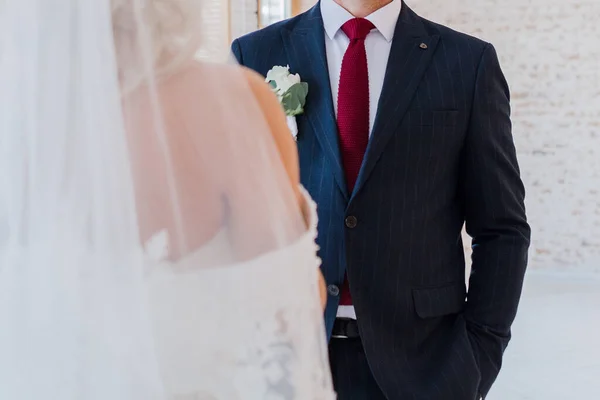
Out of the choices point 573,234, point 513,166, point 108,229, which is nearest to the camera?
point 108,229

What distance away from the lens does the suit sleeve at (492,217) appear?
5.53 feet


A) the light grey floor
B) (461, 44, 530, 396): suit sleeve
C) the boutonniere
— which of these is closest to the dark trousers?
(461, 44, 530, 396): suit sleeve

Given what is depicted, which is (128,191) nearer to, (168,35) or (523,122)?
(168,35)

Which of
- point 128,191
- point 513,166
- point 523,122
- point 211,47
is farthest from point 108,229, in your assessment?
point 523,122

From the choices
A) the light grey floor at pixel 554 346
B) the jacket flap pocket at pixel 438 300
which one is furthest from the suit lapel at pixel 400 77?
the light grey floor at pixel 554 346

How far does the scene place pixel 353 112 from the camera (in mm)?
1688

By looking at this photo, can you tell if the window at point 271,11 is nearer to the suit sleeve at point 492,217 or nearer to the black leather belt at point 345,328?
the suit sleeve at point 492,217

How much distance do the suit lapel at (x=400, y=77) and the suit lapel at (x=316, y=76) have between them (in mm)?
81

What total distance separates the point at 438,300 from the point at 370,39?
0.63m

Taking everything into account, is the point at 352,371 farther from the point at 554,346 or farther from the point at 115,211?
the point at 554,346

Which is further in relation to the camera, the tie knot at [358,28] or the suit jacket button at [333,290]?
the tie knot at [358,28]

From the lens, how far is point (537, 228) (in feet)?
25.4

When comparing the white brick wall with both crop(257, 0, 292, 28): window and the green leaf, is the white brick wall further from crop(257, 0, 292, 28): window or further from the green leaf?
the green leaf

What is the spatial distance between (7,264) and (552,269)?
7521mm
